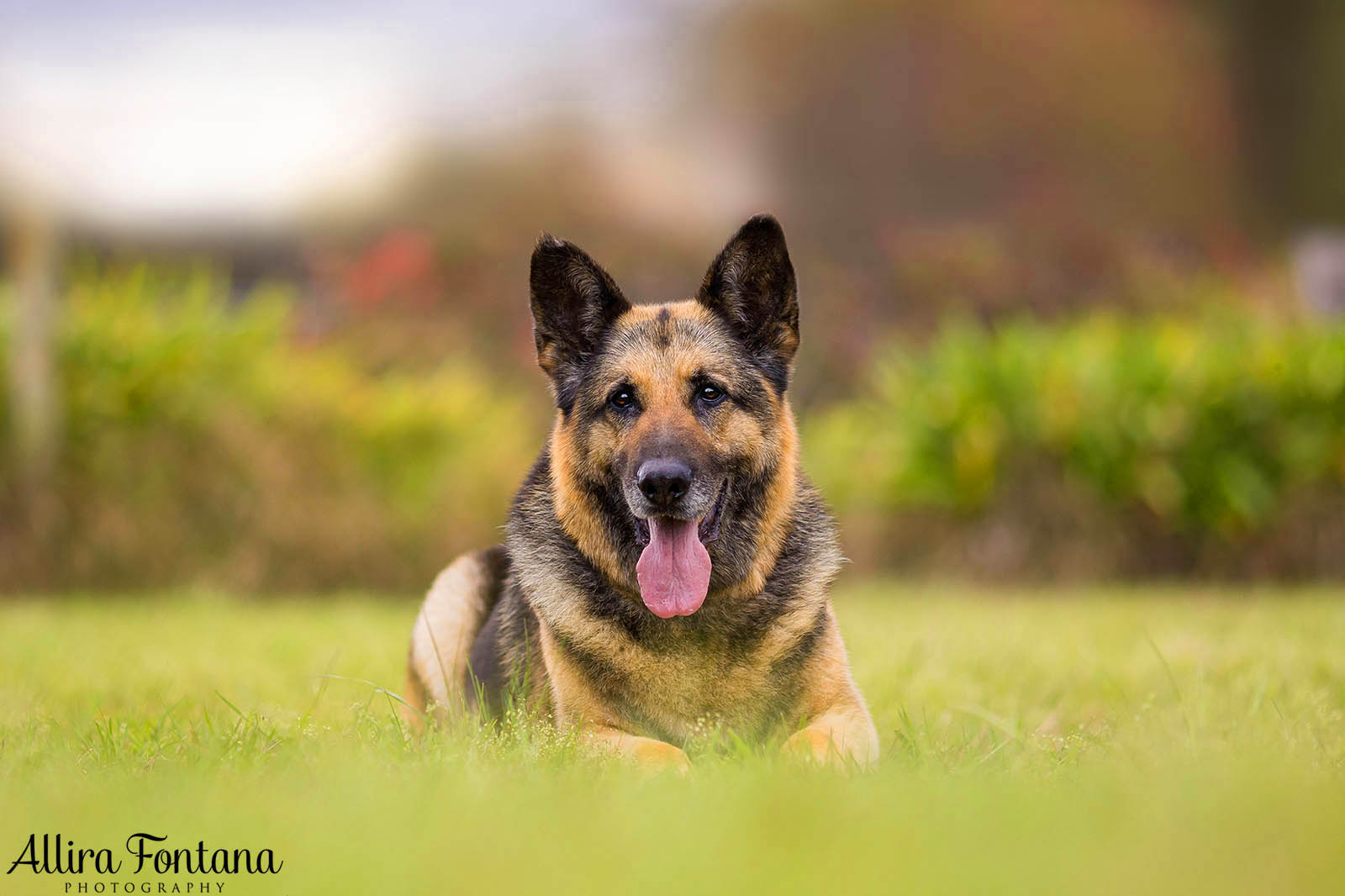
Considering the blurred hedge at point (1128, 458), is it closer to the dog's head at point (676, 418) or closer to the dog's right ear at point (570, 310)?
the dog's head at point (676, 418)

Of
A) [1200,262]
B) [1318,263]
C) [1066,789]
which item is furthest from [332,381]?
[1200,262]

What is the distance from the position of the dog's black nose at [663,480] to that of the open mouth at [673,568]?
107mm

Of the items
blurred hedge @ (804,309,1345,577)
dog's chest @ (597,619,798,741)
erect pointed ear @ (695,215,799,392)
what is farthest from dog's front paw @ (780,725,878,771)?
blurred hedge @ (804,309,1345,577)

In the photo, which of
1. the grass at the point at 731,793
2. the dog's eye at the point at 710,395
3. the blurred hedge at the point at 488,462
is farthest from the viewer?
the blurred hedge at the point at 488,462

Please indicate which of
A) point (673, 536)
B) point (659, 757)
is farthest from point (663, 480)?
point (659, 757)

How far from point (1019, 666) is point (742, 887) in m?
3.58

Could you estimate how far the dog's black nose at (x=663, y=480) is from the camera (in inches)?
131

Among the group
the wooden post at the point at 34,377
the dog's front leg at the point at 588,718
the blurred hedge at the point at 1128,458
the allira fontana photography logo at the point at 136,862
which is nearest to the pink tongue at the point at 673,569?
the dog's front leg at the point at 588,718

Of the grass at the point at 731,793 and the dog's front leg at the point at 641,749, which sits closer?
the grass at the point at 731,793

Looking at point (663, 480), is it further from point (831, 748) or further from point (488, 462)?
point (488, 462)

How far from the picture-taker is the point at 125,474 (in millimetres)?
8930

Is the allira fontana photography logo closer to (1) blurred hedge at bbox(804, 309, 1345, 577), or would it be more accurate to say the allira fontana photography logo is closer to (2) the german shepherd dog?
(2) the german shepherd dog

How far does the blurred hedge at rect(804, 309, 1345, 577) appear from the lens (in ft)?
30.2

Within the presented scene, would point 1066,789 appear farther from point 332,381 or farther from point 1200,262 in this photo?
point 1200,262
